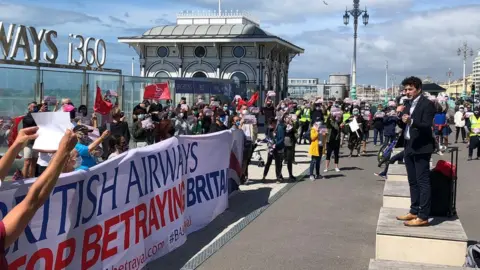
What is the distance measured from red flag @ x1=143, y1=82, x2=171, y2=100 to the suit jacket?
13.6m

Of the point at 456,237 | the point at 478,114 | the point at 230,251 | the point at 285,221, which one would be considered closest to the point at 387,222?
the point at 456,237

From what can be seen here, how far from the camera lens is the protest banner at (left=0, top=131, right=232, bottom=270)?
4.33m

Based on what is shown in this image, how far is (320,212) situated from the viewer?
394 inches

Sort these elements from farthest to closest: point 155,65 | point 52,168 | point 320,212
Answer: point 155,65, point 320,212, point 52,168

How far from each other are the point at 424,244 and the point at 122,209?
3.45m

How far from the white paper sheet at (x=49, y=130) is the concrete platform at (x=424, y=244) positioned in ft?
13.0

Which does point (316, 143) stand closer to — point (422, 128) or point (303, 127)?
point (422, 128)

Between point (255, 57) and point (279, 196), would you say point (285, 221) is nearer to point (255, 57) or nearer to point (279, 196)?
point (279, 196)

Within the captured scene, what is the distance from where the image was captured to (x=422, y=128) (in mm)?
6438

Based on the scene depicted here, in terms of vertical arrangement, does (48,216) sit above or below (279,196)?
above

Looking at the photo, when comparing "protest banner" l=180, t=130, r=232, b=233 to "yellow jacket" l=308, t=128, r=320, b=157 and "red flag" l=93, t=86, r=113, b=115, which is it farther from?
"red flag" l=93, t=86, r=113, b=115

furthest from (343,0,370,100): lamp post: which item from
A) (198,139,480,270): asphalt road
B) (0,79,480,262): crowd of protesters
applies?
(198,139,480,270): asphalt road

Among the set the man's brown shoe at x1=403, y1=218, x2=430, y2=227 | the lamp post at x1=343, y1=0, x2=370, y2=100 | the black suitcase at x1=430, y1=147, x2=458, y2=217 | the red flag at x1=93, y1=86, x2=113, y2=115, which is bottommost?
the man's brown shoe at x1=403, y1=218, x2=430, y2=227

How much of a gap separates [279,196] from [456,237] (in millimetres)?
5665
